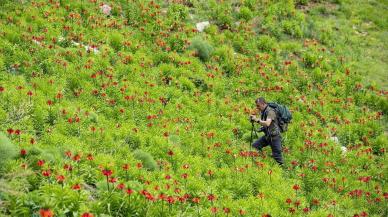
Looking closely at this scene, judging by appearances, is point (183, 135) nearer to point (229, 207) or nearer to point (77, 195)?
point (229, 207)

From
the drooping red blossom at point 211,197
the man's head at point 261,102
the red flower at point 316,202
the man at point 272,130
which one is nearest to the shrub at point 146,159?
the drooping red blossom at point 211,197

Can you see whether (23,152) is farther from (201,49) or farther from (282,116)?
(201,49)

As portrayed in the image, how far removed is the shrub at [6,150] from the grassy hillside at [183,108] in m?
0.03

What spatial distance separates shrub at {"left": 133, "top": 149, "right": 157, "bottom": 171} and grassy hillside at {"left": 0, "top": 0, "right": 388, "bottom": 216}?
0.11ft

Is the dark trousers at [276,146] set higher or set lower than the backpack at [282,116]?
lower

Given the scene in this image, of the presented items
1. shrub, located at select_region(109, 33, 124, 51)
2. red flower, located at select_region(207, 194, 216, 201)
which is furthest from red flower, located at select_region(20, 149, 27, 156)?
shrub, located at select_region(109, 33, 124, 51)

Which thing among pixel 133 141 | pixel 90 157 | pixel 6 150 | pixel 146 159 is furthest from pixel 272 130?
pixel 6 150

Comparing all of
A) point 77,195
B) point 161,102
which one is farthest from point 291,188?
point 77,195

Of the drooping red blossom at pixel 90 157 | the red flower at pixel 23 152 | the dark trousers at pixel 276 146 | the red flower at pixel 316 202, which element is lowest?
the red flower at pixel 316 202

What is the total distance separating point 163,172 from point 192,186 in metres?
0.81

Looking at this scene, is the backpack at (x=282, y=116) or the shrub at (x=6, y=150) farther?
the backpack at (x=282, y=116)

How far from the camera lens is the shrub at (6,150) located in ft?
31.3

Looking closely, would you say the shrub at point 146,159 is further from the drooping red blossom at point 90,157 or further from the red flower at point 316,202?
the red flower at point 316,202

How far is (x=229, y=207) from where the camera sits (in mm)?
11062
